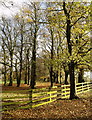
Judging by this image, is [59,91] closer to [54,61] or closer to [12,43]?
[54,61]

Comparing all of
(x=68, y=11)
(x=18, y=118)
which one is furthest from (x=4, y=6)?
(x=18, y=118)

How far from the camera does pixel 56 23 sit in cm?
963

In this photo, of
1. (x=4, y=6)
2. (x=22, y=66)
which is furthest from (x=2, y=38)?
(x=4, y=6)

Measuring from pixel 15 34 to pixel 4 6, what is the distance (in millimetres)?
11860

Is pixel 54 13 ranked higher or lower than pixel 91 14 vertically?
higher

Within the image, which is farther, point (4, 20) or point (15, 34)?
point (15, 34)

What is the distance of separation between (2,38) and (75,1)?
13036 mm

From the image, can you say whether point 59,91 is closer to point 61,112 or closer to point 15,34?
point 61,112

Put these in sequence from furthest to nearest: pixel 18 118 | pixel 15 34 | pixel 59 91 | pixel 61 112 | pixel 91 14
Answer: pixel 15 34 → pixel 59 91 → pixel 91 14 → pixel 61 112 → pixel 18 118

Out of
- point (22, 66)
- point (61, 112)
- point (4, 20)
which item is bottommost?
point (61, 112)

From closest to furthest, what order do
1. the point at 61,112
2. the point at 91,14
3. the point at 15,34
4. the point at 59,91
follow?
the point at 61,112
the point at 91,14
the point at 59,91
the point at 15,34

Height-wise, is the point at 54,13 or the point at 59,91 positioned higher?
the point at 54,13

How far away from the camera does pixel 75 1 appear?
844 cm

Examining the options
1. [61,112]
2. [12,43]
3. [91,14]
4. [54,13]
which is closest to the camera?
[61,112]
